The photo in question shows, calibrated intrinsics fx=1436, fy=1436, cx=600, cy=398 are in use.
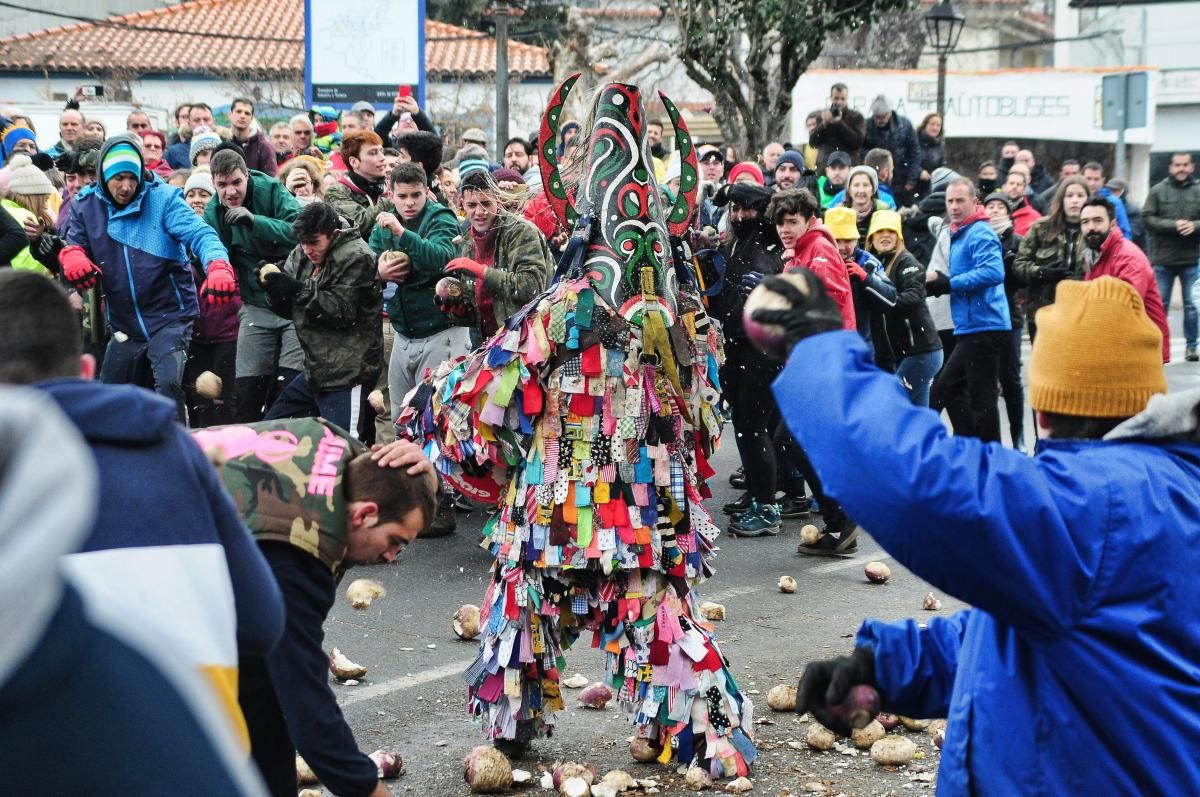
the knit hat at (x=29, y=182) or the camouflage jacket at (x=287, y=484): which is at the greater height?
the knit hat at (x=29, y=182)

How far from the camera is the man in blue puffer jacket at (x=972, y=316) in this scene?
9.02 m

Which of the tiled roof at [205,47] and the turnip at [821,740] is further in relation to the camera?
the tiled roof at [205,47]

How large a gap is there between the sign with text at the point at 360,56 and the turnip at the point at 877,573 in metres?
11.5

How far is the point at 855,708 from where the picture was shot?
2420 mm

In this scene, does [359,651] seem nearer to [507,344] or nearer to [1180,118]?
[507,344]

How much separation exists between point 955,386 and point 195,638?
7956 mm

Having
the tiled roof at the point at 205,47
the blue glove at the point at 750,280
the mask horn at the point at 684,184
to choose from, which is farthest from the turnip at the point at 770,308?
the tiled roof at the point at 205,47

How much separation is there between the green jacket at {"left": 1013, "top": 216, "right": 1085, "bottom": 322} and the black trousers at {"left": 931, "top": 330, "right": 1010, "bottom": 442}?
2.56 feet

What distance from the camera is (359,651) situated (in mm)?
5871

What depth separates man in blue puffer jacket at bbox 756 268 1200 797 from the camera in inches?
77.4

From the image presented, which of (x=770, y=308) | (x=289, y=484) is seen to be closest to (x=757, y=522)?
(x=289, y=484)

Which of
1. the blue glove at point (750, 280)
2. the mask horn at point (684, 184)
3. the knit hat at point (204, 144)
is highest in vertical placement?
the knit hat at point (204, 144)

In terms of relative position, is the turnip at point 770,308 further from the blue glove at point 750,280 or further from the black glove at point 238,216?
the black glove at point 238,216

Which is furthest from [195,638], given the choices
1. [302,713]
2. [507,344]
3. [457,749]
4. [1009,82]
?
[1009,82]
